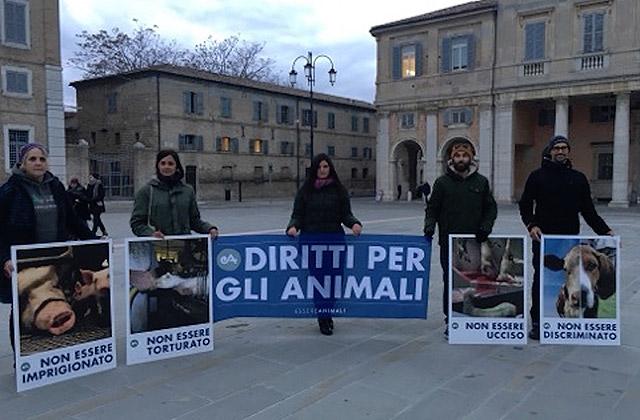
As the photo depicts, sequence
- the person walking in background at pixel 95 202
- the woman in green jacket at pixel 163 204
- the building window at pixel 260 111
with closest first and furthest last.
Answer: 1. the woman in green jacket at pixel 163 204
2. the person walking in background at pixel 95 202
3. the building window at pixel 260 111

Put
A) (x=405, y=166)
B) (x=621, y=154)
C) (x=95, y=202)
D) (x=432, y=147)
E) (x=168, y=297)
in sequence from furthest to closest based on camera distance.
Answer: (x=405, y=166), (x=432, y=147), (x=621, y=154), (x=95, y=202), (x=168, y=297)

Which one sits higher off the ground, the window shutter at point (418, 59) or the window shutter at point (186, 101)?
the window shutter at point (418, 59)

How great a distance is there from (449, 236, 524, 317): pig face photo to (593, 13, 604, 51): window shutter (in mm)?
29162

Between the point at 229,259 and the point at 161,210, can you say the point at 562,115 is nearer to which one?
the point at 229,259

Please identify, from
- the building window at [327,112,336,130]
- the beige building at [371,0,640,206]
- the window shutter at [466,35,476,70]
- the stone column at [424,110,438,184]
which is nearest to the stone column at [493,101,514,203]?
the beige building at [371,0,640,206]

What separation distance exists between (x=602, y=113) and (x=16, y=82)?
3323 cm

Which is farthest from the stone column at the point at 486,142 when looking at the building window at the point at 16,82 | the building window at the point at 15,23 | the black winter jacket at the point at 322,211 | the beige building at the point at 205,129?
the black winter jacket at the point at 322,211

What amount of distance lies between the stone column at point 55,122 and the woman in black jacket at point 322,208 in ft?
80.8

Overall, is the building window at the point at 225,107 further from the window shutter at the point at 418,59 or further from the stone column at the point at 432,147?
the stone column at the point at 432,147

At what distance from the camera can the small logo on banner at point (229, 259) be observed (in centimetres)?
534

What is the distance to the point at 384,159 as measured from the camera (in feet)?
124


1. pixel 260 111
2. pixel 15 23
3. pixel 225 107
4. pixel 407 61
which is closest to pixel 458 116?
pixel 407 61

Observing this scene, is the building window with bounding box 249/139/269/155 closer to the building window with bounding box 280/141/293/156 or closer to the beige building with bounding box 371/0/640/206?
the building window with bounding box 280/141/293/156

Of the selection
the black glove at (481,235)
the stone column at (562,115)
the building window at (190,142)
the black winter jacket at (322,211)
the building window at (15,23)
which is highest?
the building window at (15,23)
